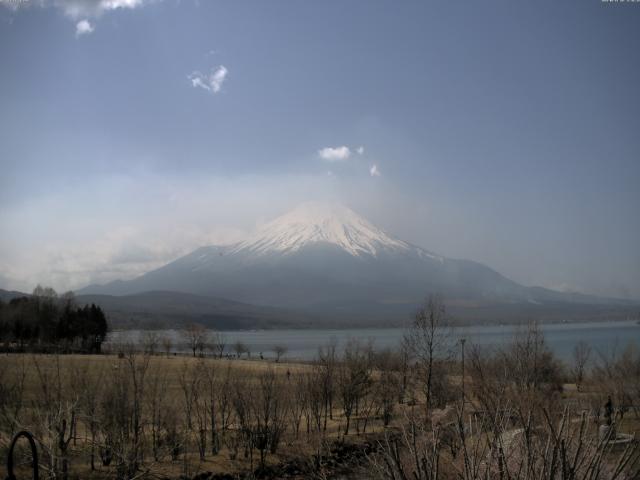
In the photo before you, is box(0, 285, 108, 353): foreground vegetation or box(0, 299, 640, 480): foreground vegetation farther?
box(0, 285, 108, 353): foreground vegetation

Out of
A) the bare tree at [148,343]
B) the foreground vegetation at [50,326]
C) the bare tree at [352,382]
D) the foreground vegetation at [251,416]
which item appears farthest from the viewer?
the foreground vegetation at [50,326]

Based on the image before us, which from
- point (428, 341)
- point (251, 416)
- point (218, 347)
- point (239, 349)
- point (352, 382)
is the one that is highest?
point (428, 341)

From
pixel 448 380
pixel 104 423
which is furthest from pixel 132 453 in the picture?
pixel 448 380

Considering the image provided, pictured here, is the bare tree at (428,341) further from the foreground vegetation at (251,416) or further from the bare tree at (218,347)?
the bare tree at (218,347)

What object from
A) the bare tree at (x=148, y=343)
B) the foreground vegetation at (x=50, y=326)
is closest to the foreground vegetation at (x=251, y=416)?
the bare tree at (x=148, y=343)

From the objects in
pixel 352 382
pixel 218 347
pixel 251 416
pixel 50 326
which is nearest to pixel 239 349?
pixel 218 347

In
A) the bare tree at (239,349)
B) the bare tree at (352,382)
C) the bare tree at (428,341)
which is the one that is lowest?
the bare tree at (239,349)

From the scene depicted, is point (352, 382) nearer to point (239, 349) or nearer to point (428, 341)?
point (428, 341)

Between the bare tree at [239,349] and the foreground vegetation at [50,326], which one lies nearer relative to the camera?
the foreground vegetation at [50,326]

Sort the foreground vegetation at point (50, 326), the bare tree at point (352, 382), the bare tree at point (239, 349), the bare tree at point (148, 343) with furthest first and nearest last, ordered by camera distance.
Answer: the bare tree at point (239, 349) < the foreground vegetation at point (50, 326) < the bare tree at point (352, 382) < the bare tree at point (148, 343)

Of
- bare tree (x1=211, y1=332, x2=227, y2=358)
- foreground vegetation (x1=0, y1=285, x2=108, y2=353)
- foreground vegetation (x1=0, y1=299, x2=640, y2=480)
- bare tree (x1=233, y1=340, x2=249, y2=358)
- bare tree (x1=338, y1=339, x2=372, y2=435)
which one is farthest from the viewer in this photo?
bare tree (x1=233, y1=340, x2=249, y2=358)

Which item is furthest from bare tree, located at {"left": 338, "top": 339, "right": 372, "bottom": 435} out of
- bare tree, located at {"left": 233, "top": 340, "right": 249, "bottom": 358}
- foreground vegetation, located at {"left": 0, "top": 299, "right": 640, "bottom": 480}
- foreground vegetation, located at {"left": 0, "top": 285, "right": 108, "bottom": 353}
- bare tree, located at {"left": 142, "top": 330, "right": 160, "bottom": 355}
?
bare tree, located at {"left": 233, "top": 340, "right": 249, "bottom": 358}

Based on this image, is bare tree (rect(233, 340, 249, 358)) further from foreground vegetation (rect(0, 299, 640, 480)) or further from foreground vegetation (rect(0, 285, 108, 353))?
foreground vegetation (rect(0, 299, 640, 480))

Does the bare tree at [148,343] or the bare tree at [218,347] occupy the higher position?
the bare tree at [148,343]
